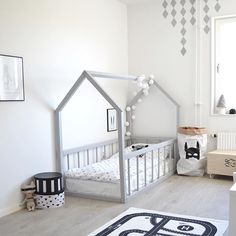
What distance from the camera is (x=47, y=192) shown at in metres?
3.48

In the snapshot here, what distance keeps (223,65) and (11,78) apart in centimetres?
315

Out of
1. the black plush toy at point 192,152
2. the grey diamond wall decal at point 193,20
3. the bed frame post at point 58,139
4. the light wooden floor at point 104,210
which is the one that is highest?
the grey diamond wall decal at point 193,20

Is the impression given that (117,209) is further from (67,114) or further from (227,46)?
(227,46)

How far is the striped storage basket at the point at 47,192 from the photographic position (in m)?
3.48

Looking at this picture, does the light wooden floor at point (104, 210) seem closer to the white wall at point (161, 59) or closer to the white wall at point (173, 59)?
the white wall at point (173, 59)

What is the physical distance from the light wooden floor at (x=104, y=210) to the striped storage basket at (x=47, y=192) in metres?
0.09

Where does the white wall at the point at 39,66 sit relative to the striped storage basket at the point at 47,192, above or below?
above

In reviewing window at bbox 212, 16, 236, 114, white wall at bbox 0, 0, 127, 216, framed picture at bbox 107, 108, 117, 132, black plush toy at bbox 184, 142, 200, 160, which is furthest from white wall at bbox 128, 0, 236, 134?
white wall at bbox 0, 0, 127, 216

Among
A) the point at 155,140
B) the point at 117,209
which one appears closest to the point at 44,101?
the point at 117,209

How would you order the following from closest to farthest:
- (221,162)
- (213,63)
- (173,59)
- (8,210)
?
(8,210), (221,162), (213,63), (173,59)

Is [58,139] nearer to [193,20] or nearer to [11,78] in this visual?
[11,78]

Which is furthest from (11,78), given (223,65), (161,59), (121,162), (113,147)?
(223,65)

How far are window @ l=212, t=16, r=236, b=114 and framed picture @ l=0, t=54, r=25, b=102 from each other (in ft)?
9.40

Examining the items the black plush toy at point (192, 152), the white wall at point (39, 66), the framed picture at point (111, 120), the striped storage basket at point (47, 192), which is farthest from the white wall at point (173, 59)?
the striped storage basket at point (47, 192)
